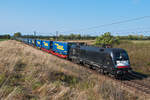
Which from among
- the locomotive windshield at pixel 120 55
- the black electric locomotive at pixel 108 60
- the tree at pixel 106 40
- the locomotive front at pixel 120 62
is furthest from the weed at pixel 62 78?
the tree at pixel 106 40

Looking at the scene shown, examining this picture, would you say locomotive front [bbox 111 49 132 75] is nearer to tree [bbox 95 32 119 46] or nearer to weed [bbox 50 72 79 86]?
weed [bbox 50 72 79 86]

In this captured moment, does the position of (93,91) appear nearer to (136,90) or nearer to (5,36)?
(136,90)

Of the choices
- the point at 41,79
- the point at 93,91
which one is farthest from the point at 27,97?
the point at 93,91

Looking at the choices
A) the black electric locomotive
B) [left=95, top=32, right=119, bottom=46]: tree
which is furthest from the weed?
[left=95, top=32, right=119, bottom=46]: tree

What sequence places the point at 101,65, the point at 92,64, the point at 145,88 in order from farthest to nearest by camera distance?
the point at 92,64
the point at 101,65
the point at 145,88

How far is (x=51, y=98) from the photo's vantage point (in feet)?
21.1

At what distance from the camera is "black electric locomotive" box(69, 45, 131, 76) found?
42.8ft

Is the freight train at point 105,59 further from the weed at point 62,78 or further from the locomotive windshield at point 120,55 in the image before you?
the weed at point 62,78

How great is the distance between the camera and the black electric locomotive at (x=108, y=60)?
13047 mm

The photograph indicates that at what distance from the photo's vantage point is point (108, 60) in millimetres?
13641

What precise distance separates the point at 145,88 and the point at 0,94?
10.3 m

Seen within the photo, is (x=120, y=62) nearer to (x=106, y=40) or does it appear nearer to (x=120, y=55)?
(x=120, y=55)

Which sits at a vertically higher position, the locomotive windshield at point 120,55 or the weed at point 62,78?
the locomotive windshield at point 120,55

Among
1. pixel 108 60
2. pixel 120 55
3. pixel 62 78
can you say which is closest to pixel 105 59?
pixel 108 60
